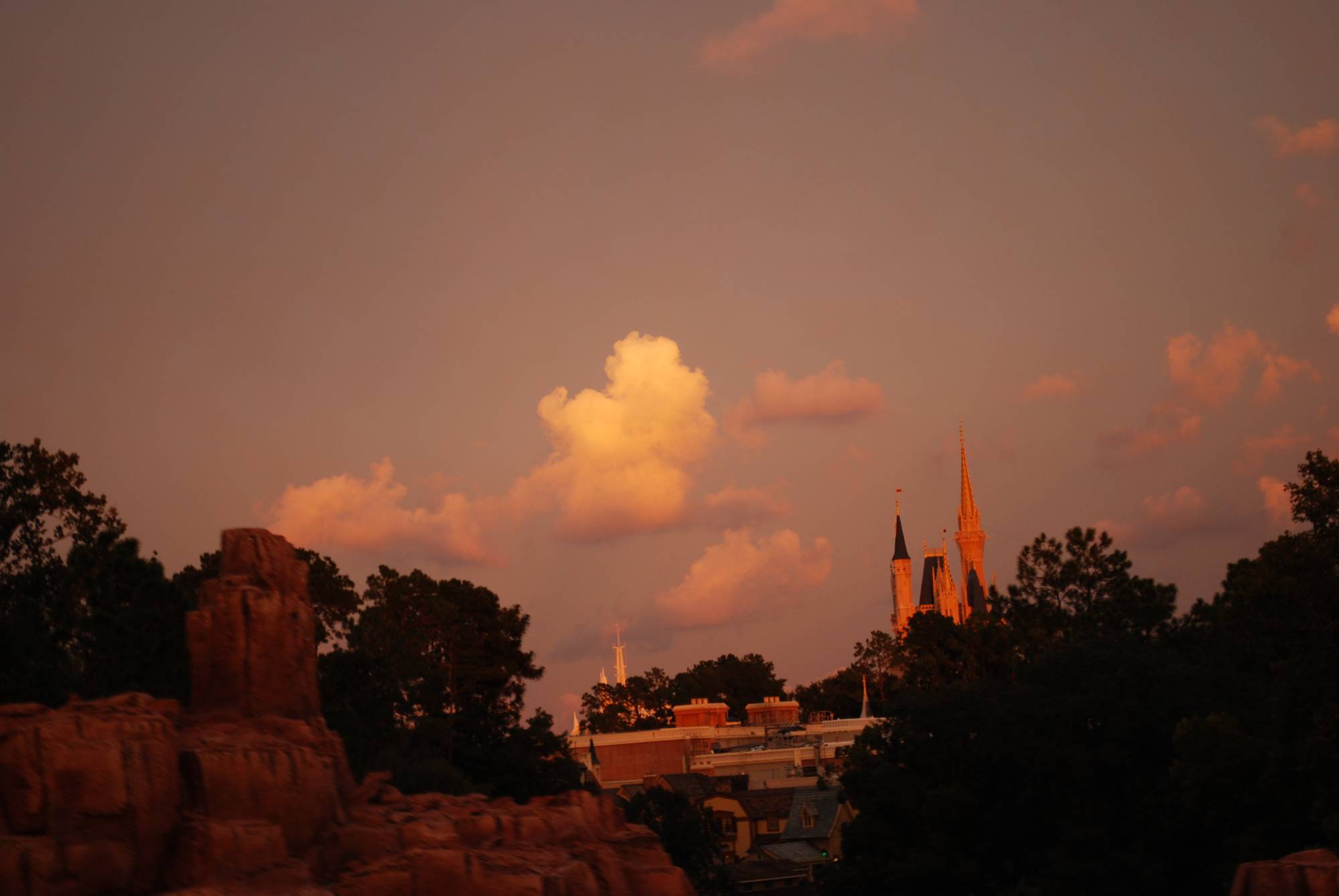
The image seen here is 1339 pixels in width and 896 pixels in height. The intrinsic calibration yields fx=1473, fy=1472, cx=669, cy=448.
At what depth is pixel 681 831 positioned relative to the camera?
57.0 m

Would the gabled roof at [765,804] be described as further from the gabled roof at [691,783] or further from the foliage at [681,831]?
the foliage at [681,831]

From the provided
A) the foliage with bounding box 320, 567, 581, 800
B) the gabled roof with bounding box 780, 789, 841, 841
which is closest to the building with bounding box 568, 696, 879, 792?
the gabled roof with bounding box 780, 789, 841, 841

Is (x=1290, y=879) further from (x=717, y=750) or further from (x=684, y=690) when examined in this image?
(x=684, y=690)

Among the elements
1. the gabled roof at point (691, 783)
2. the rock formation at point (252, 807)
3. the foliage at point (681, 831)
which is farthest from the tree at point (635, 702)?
the rock formation at point (252, 807)

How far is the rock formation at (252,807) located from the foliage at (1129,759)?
15.0 meters

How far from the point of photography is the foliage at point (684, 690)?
160 metres

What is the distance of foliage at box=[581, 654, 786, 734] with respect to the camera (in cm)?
16050

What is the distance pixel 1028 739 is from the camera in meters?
45.4

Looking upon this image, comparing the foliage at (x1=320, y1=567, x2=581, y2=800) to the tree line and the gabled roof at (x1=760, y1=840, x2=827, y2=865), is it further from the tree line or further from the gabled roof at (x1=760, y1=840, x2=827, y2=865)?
the gabled roof at (x1=760, y1=840, x2=827, y2=865)

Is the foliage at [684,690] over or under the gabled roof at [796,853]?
over

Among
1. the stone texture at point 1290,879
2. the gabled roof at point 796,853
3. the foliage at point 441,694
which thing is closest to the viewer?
the stone texture at point 1290,879

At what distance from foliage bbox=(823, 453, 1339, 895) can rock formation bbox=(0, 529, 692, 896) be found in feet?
49.3

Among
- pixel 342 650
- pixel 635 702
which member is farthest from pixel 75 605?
pixel 635 702

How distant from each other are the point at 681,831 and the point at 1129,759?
1981 cm
